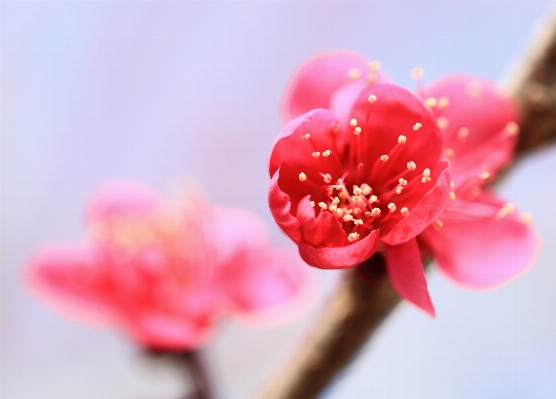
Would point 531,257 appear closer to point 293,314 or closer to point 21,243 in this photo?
point 293,314

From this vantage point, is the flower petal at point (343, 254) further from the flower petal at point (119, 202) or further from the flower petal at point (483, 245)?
the flower petal at point (119, 202)

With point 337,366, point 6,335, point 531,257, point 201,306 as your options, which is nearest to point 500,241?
point 531,257

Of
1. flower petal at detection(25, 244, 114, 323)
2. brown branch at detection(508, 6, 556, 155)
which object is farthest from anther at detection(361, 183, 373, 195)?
flower petal at detection(25, 244, 114, 323)

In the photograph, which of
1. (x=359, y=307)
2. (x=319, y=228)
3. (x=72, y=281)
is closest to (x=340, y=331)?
(x=359, y=307)

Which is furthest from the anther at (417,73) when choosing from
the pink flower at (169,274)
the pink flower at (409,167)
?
the pink flower at (169,274)

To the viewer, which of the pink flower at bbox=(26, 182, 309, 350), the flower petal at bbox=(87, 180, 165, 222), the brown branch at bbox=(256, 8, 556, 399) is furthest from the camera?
the flower petal at bbox=(87, 180, 165, 222)

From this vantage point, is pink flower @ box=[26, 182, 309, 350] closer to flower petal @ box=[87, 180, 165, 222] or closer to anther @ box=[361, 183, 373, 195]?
flower petal @ box=[87, 180, 165, 222]

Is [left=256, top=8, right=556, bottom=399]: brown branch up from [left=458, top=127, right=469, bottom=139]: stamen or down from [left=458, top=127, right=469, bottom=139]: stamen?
down

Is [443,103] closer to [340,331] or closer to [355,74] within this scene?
[355,74]
